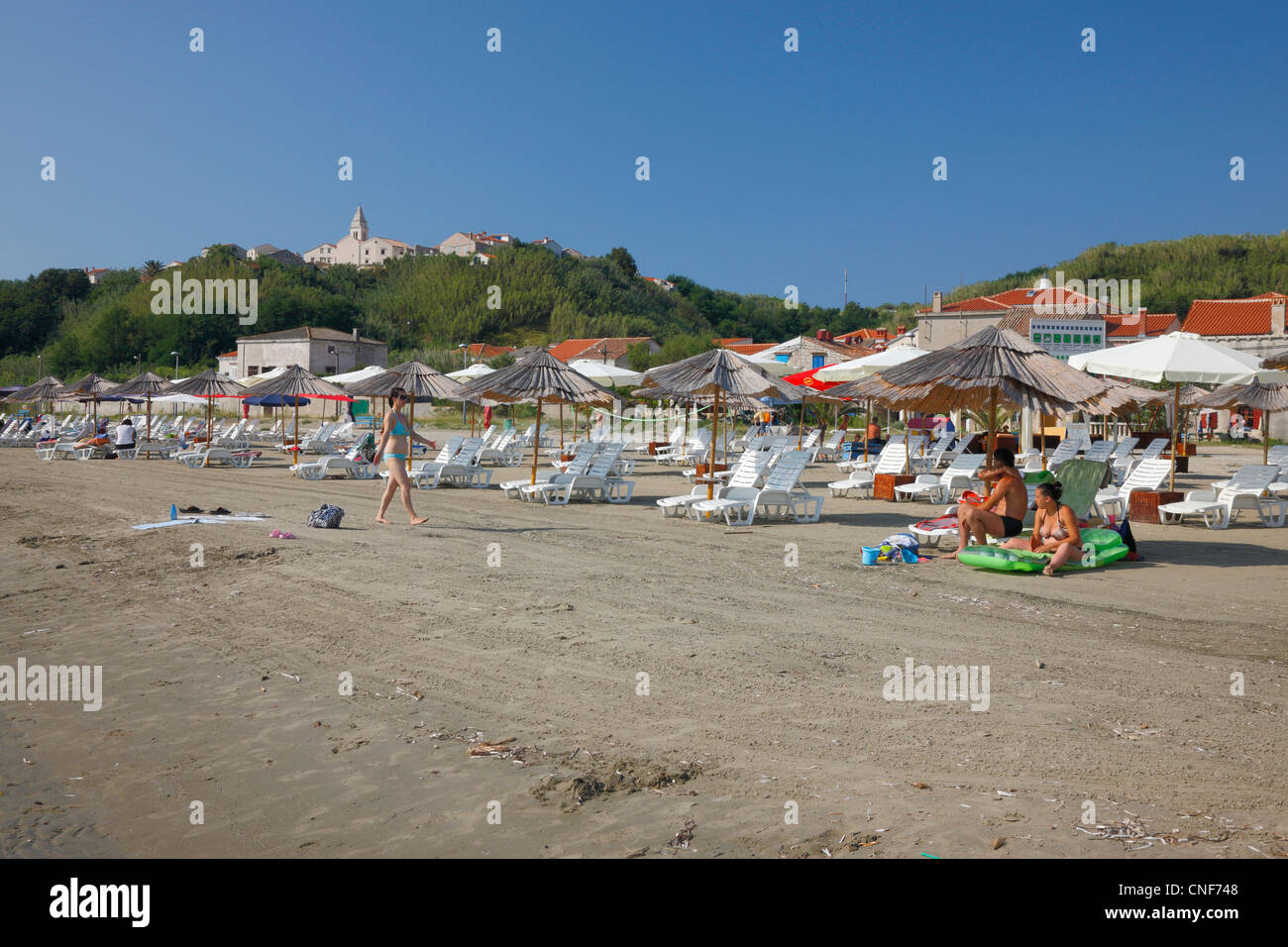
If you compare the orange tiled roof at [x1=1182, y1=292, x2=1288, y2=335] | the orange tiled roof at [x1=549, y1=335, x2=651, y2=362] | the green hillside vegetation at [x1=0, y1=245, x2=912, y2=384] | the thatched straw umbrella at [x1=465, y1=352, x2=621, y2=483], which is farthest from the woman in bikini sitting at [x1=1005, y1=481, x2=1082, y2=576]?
the orange tiled roof at [x1=549, y1=335, x2=651, y2=362]

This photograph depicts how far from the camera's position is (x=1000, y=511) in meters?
9.29

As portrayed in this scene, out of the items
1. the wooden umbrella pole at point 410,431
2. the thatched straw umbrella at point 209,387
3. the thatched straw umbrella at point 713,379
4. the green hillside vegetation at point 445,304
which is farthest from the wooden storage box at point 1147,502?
the green hillside vegetation at point 445,304

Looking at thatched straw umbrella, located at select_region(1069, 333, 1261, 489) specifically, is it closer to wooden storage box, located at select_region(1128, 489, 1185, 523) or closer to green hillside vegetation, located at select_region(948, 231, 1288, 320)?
wooden storage box, located at select_region(1128, 489, 1185, 523)

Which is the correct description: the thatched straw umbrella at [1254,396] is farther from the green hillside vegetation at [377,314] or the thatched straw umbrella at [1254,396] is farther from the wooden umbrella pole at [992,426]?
the green hillside vegetation at [377,314]

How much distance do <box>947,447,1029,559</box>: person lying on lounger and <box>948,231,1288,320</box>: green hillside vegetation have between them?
67966mm

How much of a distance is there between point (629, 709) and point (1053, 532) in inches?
218

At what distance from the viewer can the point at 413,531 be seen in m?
10.5

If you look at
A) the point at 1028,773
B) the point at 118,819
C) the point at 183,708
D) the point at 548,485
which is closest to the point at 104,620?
the point at 183,708

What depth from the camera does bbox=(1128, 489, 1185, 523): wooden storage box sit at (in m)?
12.4

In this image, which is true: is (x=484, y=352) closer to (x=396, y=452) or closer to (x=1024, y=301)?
(x=1024, y=301)

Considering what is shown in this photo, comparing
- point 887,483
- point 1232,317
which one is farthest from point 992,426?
point 1232,317

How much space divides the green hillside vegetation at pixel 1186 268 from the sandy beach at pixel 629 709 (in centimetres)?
7093
